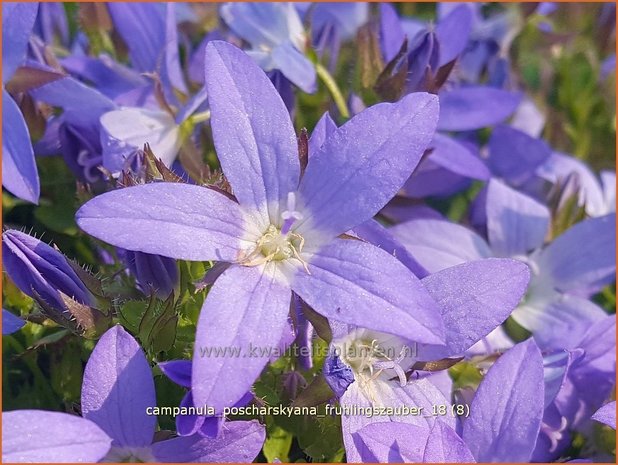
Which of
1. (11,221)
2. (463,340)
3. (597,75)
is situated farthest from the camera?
(597,75)

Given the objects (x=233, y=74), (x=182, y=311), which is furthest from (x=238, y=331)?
(x=233, y=74)

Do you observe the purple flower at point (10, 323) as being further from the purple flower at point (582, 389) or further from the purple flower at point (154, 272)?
the purple flower at point (582, 389)

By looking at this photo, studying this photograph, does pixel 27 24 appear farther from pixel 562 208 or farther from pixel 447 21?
pixel 562 208

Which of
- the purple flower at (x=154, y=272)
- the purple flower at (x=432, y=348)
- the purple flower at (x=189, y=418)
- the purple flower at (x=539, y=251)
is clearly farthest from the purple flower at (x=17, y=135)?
the purple flower at (x=539, y=251)

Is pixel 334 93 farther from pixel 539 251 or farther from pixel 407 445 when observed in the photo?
pixel 407 445

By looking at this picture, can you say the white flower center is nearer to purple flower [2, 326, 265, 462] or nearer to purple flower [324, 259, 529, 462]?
purple flower [324, 259, 529, 462]

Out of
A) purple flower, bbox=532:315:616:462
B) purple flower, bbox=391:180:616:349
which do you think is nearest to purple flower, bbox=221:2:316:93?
purple flower, bbox=391:180:616:349

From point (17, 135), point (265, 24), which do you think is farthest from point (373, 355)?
point (265, 24)
